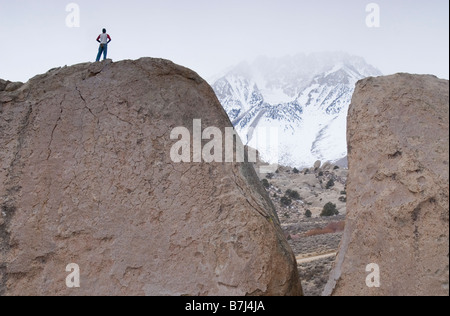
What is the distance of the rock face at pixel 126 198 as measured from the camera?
5.06 m

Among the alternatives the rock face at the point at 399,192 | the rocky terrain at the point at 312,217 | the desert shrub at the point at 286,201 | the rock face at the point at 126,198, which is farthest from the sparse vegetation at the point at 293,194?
the rock face at the point at 399,192

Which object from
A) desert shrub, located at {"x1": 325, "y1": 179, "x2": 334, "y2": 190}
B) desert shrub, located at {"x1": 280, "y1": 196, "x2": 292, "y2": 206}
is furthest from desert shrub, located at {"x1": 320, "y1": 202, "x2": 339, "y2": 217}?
desert shrub, located at {"x1": 325, "y1": 179, "x2": 334, "y2": 190}

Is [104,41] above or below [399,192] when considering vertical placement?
above

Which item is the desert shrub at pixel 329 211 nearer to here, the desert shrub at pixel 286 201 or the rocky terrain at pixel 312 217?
the rocky terrain at pixel 312 217

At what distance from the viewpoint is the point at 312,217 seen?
28.4 meters

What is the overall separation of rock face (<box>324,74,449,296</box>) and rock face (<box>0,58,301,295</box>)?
0.89 m

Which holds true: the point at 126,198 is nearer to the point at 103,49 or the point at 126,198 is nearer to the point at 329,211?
the point at 103,49

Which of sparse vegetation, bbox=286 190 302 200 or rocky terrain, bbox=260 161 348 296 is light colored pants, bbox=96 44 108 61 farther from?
sparse vegetation, bbox=286 190 302 200

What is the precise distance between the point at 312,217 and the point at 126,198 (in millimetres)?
24165

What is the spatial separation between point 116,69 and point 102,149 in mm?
1182

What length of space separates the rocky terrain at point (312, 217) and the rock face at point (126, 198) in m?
2.67

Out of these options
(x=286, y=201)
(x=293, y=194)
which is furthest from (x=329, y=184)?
(x=286, y=201)

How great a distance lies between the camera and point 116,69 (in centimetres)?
615
